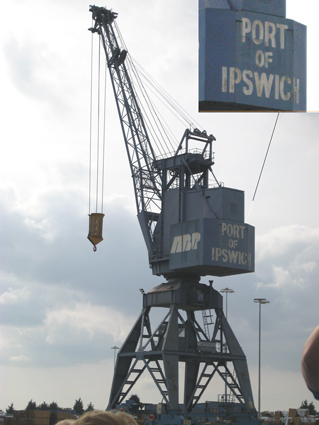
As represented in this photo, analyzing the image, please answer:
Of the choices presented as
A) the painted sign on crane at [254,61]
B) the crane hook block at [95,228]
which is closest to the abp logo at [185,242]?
the crane hook block at [95,228]

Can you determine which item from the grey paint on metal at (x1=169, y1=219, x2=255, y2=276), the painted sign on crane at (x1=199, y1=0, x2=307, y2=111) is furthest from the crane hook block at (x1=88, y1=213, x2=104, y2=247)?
the painted sign on crane at (x1=199, y1=0, x2=307, y2=111)

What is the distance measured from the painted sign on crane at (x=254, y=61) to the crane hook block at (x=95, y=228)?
1741 inches

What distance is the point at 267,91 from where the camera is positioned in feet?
28.8

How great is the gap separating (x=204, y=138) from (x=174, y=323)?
61.3ft

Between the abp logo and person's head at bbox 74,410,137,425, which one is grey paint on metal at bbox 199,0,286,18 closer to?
person's head at bbox 74,410,137,425

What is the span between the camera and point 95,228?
54031mm

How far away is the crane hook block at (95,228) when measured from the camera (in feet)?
175

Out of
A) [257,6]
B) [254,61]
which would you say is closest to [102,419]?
[254,61]

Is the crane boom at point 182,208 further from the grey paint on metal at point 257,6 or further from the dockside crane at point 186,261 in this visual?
the grey paint on metal at point 257,6

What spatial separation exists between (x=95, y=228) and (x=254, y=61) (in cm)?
4566

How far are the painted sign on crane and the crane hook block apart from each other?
44.2m

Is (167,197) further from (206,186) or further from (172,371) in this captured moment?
(172,371)

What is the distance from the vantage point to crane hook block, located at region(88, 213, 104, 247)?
175ft

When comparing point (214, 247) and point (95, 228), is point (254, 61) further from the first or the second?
point (214, 247)
